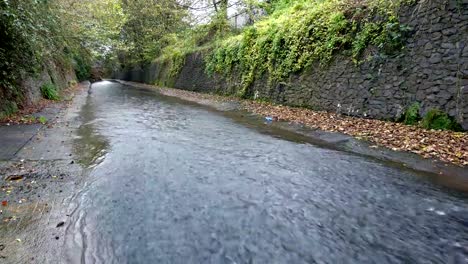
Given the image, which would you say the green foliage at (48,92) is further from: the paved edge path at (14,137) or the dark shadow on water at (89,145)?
the paved edge path at (14,137)

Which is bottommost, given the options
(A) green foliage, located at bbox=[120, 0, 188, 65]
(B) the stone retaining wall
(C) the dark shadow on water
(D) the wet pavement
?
(C) the dark shadow on water

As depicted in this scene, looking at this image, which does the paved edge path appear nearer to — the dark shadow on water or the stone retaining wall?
the dark shadow on water

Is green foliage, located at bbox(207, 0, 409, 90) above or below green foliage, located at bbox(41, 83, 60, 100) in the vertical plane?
above

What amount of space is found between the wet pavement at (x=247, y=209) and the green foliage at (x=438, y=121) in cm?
232

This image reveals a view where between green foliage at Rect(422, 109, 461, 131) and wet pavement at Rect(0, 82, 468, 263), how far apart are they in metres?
2.32

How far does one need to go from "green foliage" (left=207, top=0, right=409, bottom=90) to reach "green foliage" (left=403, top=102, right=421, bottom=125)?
1621 millimetres

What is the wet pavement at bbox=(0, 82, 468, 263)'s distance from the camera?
2.80 meters

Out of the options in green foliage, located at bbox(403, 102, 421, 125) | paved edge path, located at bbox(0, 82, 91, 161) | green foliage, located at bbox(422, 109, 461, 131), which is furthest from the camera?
green foliage, located at bbox(403, 102, 421, 125)

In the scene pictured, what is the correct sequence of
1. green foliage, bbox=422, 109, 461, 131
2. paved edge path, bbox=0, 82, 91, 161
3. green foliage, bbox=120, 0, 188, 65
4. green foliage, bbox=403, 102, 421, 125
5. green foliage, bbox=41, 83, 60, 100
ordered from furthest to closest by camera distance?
green foliage, bbox=120, 0, 188, 65
green foliage, bbox=41, 83, 60, 100
green foliage, bbox=403, 102, 421, 125
green foliage, bbox=422, 109, 461, 131
paved edge path, bbox=0, 82, 91, 161

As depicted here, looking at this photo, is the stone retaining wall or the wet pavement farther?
the stone retaining wall

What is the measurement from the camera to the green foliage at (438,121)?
650 centimetres

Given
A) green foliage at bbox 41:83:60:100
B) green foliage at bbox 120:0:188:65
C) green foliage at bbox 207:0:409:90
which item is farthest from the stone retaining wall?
green foliage at bbox 120:0:188:65

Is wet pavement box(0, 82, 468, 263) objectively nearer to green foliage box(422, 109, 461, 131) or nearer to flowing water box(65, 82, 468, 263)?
flowing water box(65, 82, 468, 263)

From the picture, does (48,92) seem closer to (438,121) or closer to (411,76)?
(411,76)
